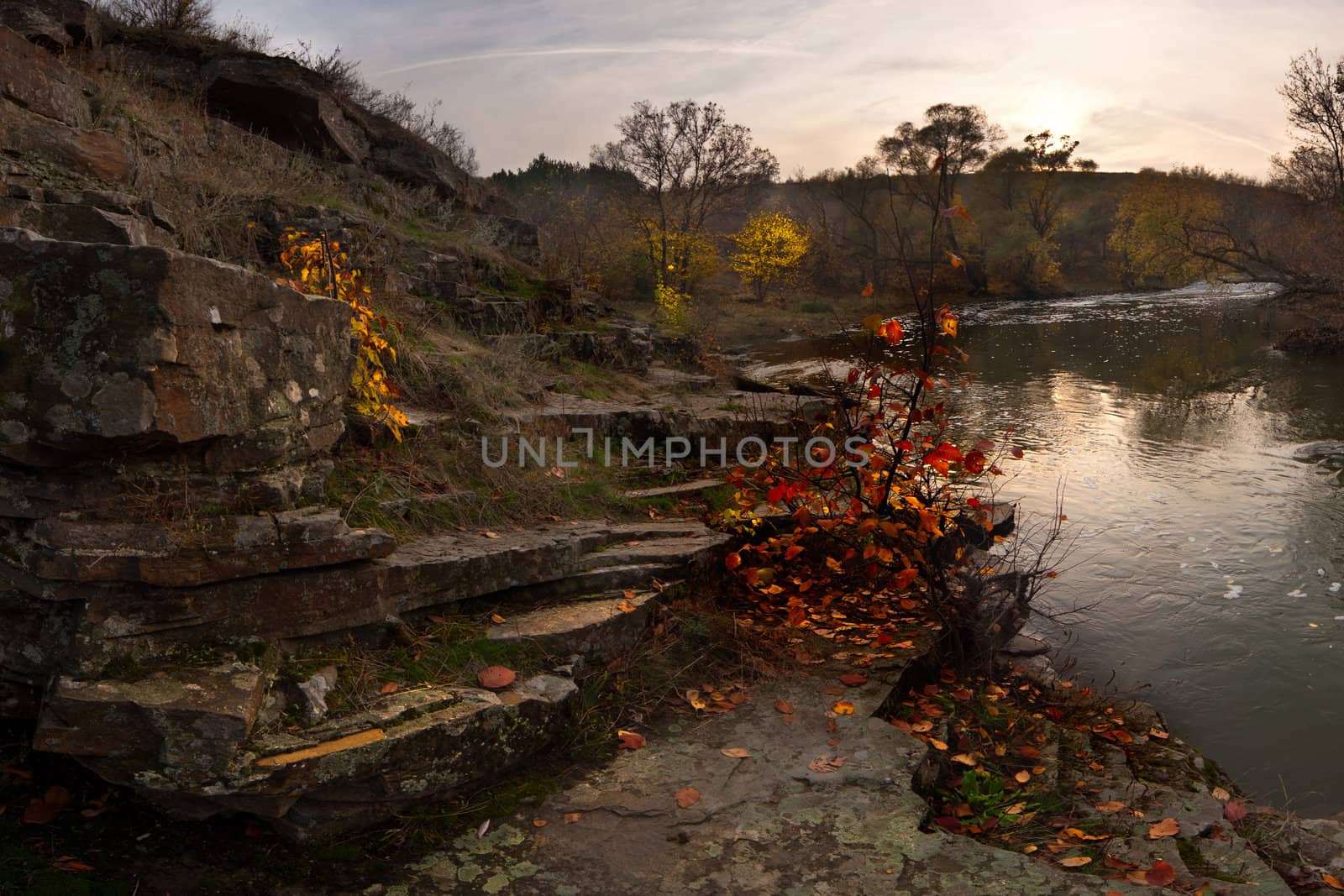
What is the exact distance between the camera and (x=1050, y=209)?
4878 cm

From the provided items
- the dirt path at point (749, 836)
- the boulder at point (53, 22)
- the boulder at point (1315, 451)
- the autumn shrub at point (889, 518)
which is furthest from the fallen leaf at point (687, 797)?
the boulder at point (1315, 451)

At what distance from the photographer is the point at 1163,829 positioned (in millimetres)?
3738

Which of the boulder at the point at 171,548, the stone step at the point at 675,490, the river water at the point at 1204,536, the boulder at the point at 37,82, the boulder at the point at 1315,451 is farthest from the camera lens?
the boulder at the point at 1315,451

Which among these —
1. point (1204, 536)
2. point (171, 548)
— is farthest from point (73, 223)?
point (1204, 536)

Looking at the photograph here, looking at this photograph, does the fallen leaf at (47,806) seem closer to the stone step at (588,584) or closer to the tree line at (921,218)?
the stone step at (588,584)

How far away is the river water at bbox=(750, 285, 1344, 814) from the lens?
5801 mm

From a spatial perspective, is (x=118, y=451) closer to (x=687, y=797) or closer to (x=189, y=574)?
(x=189, y=574)

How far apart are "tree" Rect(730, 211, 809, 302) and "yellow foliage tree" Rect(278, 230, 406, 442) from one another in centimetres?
2893

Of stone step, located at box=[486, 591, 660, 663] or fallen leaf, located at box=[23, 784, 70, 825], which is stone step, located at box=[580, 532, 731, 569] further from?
fallen leaf, located at box=[23, 784, 70, 825]

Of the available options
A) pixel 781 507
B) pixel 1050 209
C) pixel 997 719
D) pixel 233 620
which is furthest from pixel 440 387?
pixel 1050 209

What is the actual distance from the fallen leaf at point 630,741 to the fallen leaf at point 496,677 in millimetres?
583

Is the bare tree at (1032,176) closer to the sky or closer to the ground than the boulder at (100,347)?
closer to the sky

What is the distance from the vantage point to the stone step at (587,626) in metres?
4.05

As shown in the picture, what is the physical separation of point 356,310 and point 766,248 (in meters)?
31.1
